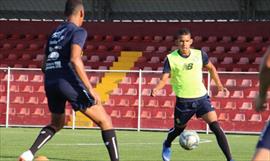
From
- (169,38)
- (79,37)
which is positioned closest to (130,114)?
(169,38)

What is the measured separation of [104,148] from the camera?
18.1m

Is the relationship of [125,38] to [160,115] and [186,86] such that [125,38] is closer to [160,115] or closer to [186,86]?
[160,115]

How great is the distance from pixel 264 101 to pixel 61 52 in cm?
517

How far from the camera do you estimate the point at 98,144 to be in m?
19.5

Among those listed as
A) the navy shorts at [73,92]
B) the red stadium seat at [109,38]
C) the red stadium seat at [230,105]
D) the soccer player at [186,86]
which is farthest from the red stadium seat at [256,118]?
the navy shorts at [73,92]

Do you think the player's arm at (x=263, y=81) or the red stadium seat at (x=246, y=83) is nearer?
the player's arm at (x=263, y=81)

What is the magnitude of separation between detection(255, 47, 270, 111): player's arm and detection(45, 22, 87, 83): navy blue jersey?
16.0 ft

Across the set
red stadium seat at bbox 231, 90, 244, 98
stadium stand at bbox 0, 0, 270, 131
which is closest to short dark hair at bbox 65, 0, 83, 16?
stadium stand at bbox 0, 0, 270, 131

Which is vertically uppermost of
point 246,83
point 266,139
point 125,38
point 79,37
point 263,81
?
point 125,38

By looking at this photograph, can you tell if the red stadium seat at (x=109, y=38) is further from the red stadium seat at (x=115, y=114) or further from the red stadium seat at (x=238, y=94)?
the red stadium seat at (x=238, y=94)

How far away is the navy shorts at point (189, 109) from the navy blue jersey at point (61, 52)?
3.57 meters

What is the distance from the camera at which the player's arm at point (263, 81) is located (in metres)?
6.39

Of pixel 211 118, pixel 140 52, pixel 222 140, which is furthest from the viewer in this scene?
pixel 140 52

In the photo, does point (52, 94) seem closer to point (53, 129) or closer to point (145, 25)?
point (53, 129)
